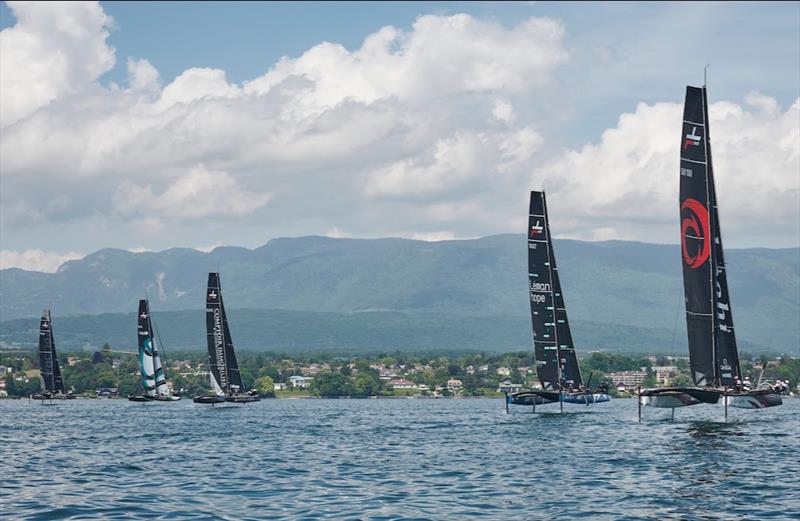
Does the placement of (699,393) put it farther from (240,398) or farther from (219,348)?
(219,348)

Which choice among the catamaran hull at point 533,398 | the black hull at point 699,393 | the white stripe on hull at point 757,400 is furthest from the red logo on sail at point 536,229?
the white stripe on hull at point 757,400

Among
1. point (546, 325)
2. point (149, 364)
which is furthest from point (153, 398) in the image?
point (546, 325)

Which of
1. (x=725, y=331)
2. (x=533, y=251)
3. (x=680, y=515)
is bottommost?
(x=680, y=515)

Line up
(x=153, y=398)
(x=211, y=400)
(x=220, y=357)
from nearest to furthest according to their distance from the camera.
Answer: (x=220, y=357) → (x=211, y=400) → (x=153, y=398)

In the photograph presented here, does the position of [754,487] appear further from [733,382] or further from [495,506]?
[733,382]

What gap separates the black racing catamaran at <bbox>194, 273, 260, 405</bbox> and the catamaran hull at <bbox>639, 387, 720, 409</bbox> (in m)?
81.2

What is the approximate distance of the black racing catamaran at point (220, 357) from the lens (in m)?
158

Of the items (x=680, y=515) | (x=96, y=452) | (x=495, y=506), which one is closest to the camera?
(x=680, y=515)

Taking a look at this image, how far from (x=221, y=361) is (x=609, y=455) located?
98664mm

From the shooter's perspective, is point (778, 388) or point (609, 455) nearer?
point (609, 455)

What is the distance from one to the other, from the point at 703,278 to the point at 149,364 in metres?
122

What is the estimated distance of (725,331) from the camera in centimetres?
8538

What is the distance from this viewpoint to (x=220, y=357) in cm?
15775

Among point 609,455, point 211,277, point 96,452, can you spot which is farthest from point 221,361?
point 609,455
